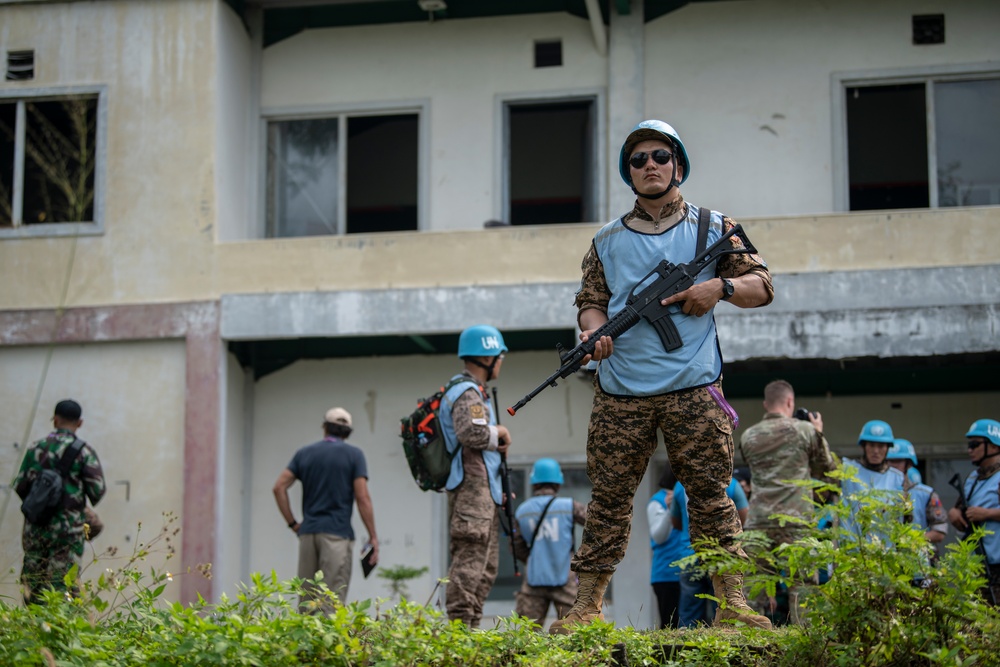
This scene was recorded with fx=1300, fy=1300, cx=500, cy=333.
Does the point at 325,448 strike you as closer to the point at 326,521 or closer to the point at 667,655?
the point at 326,521

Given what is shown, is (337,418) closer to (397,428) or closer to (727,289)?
(397,428)

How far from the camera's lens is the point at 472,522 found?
7.83 m

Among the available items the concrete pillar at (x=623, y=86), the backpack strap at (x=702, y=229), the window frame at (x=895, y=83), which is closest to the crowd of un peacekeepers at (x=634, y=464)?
the backpack strap at (x=702, y=229)

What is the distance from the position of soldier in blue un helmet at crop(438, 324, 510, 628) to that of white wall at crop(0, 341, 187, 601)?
6.30m

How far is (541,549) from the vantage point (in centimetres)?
983

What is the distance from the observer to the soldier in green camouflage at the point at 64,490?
8875 mm

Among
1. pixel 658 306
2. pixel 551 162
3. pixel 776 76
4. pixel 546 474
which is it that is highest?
pixel 776 76

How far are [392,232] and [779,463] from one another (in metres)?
6.85

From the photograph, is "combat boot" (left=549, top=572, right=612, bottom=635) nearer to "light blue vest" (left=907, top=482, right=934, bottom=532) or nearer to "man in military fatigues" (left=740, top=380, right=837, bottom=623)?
"man in military fatigues" (left=740, top=380, right=837, bottom=623)

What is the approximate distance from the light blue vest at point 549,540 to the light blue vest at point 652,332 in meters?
4.35

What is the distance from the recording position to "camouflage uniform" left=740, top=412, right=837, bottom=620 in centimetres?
834

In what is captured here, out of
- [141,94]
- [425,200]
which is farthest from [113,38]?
[425,200]

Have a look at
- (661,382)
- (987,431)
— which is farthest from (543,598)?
(661,382)

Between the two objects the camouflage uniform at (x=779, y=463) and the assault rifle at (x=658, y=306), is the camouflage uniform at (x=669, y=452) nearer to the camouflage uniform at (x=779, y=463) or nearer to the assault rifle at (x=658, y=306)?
the assault rifle at (x=658, y=306)
